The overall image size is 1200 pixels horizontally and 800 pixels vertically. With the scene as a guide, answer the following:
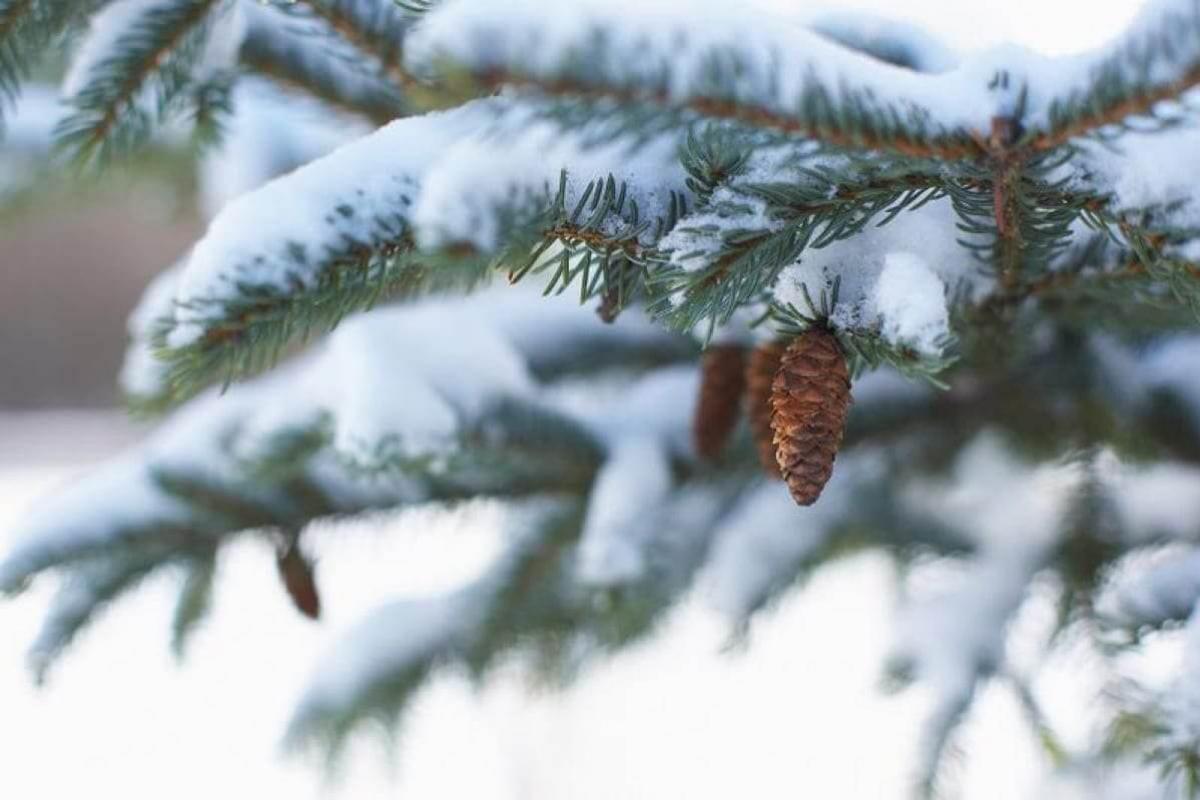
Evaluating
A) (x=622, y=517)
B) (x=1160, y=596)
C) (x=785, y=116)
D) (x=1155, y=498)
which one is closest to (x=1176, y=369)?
(x=1155, y=498)

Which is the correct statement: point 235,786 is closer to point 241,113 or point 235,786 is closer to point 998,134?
point 241,113

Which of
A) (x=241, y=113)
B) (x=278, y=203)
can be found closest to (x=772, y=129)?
(x=278, y=203)

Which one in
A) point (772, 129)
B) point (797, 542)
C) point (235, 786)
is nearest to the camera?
point (772, 129)

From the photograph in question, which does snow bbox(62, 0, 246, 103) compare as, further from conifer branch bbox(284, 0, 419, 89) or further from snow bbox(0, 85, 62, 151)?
snow bbox(0, 85, 62, 151)

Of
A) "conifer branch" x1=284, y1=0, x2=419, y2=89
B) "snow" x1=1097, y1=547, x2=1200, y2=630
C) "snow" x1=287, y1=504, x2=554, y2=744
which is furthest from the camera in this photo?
"snow" x1=287, y1=504, x2=554, y2=744

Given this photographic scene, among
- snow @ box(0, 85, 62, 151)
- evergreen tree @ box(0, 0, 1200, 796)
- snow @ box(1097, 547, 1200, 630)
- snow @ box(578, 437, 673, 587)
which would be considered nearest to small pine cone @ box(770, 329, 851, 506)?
evergreen tree @ box(0, 0, 1200, 796)

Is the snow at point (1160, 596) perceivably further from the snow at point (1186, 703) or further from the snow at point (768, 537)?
the snow at point (768, 537)
